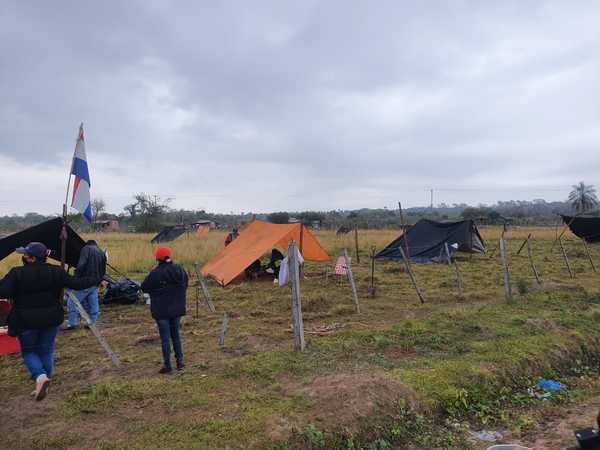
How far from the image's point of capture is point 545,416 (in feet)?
12.9

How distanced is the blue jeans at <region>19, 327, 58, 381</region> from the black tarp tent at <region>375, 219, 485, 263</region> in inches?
505

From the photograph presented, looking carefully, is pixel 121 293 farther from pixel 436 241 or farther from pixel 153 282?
pixel 436 241

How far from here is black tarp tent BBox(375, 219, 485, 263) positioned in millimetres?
15430

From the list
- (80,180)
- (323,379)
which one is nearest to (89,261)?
(80,180)

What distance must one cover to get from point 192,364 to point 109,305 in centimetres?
484

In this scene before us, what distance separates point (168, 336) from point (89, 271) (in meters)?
2.59

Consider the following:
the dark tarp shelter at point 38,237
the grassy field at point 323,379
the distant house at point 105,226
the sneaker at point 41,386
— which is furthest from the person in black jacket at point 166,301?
the distant house at point 105,226

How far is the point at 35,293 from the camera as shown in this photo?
402 cm

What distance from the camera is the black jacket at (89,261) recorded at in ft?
21.1

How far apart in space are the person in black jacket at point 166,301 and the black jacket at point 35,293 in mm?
744

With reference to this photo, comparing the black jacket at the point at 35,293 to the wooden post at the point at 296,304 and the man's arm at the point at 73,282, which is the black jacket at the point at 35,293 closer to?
the man's arm at the point at 73,282

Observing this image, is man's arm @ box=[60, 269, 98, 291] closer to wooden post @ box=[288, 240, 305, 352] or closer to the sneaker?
the sneaker

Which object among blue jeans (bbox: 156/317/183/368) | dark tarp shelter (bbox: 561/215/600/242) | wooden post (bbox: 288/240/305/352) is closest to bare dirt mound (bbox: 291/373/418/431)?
wooden post (bbox: 288/240/305/352)

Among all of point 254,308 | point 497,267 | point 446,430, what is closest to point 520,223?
point 497,267
